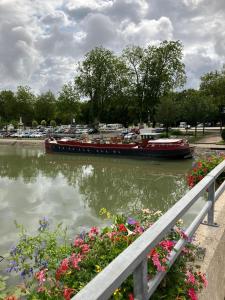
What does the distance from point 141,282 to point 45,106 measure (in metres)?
84.6

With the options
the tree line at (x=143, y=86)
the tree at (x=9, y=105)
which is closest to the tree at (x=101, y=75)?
the tree line at (x=143, y=86)

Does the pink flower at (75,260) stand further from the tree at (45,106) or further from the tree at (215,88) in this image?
the tree at (45,106)

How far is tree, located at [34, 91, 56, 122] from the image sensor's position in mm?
83562

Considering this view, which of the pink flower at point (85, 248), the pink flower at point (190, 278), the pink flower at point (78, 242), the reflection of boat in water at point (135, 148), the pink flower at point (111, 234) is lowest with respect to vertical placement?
the reflection of boat in water at point (135, 148)

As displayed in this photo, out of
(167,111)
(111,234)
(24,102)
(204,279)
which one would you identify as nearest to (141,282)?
(111,234)

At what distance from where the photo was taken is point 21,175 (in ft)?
82.2

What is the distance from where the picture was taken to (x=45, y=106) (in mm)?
83938

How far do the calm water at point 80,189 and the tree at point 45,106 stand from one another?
5346cm

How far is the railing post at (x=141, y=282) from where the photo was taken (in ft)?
6.12

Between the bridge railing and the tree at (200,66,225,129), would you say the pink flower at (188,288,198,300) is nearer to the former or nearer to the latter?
the bridge railing

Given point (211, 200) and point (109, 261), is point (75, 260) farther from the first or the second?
point (211, 200)

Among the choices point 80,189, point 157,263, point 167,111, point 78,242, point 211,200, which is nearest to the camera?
point 157,263

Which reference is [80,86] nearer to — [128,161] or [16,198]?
[128,161]

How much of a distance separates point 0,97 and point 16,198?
77.8 meters
